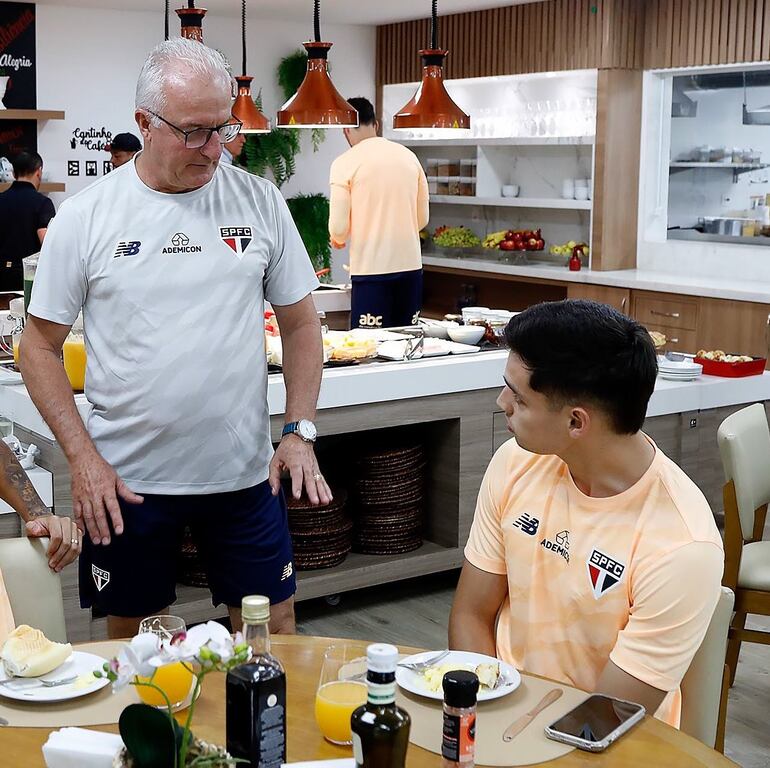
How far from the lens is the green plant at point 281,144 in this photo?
29.5 ft

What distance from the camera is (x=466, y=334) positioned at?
457 cm

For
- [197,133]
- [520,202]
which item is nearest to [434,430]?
[197,133]

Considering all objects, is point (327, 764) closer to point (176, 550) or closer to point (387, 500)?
point (176, 550)

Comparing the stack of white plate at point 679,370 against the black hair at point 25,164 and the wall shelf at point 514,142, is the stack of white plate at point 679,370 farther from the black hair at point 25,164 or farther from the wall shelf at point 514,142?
the black hair at point 25,164

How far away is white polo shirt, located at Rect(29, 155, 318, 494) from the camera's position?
2.38 metres

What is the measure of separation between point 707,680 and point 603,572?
0.24m

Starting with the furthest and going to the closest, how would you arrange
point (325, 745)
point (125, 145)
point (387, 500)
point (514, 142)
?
1. point (514, 142)
2. point (125, 145)
3. point (387, 500)
4. point (325, 745)

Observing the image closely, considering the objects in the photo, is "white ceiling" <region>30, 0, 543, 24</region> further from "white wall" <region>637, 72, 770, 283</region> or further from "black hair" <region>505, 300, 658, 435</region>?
"black hair" <region>505, 300, 658, 435</region>

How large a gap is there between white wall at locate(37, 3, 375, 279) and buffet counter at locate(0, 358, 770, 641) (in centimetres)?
484

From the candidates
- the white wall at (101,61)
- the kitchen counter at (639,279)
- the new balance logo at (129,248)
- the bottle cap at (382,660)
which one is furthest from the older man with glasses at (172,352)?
the white wall at (101,61)

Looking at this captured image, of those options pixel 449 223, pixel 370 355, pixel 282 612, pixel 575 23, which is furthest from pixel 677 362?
pixel 449 223

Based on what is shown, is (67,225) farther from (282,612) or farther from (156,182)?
(282,612)

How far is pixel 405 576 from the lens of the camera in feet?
14.0

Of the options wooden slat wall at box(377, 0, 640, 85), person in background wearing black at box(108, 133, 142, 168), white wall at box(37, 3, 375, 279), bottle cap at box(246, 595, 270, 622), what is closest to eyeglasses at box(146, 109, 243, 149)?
bottle cap at box(246, 595, 270, 622)
